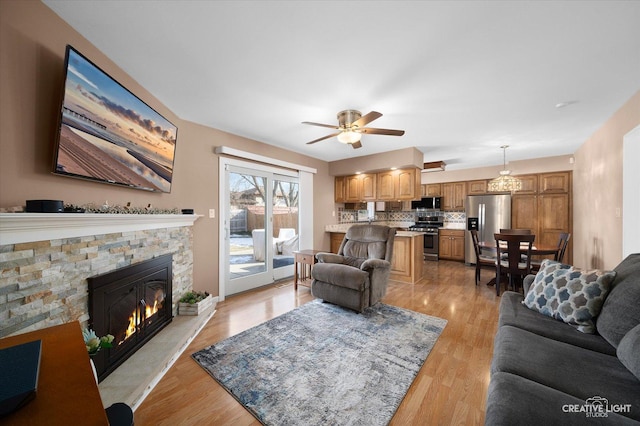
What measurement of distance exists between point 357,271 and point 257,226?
1.95 metres

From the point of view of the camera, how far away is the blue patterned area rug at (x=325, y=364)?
1538 millimetres

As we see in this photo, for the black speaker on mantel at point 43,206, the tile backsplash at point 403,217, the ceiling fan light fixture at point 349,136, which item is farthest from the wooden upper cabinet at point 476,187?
the black speaker on mantel at point 43,206

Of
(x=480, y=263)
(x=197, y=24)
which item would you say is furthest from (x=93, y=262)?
(x=480, y=263)

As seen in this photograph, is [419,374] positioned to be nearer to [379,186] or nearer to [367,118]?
[367,118]

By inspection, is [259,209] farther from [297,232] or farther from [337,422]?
[337,422]

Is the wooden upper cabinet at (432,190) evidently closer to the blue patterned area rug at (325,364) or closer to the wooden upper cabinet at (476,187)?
the wooden upper cabinet at (476,187)

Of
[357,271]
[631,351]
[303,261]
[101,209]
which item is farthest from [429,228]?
[101,209]

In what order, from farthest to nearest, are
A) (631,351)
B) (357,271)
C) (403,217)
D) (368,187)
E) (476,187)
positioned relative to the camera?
(403,217), (476,187), (368,187), (357,271), (631,351)

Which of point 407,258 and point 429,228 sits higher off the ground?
point 429,228

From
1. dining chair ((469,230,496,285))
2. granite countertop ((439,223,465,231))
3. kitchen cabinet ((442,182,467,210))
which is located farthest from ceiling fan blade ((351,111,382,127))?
granite countertop ((439,223,465,231))

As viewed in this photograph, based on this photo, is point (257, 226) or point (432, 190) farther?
point (432, 190)

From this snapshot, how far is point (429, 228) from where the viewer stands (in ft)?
21.3

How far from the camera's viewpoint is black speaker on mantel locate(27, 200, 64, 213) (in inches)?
50.6

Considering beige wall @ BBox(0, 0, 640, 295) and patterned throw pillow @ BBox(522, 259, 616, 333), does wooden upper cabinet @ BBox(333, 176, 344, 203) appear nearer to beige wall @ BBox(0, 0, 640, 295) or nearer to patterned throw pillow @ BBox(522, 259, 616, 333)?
beige wall @ BBox(0, 0, 640, 295)
